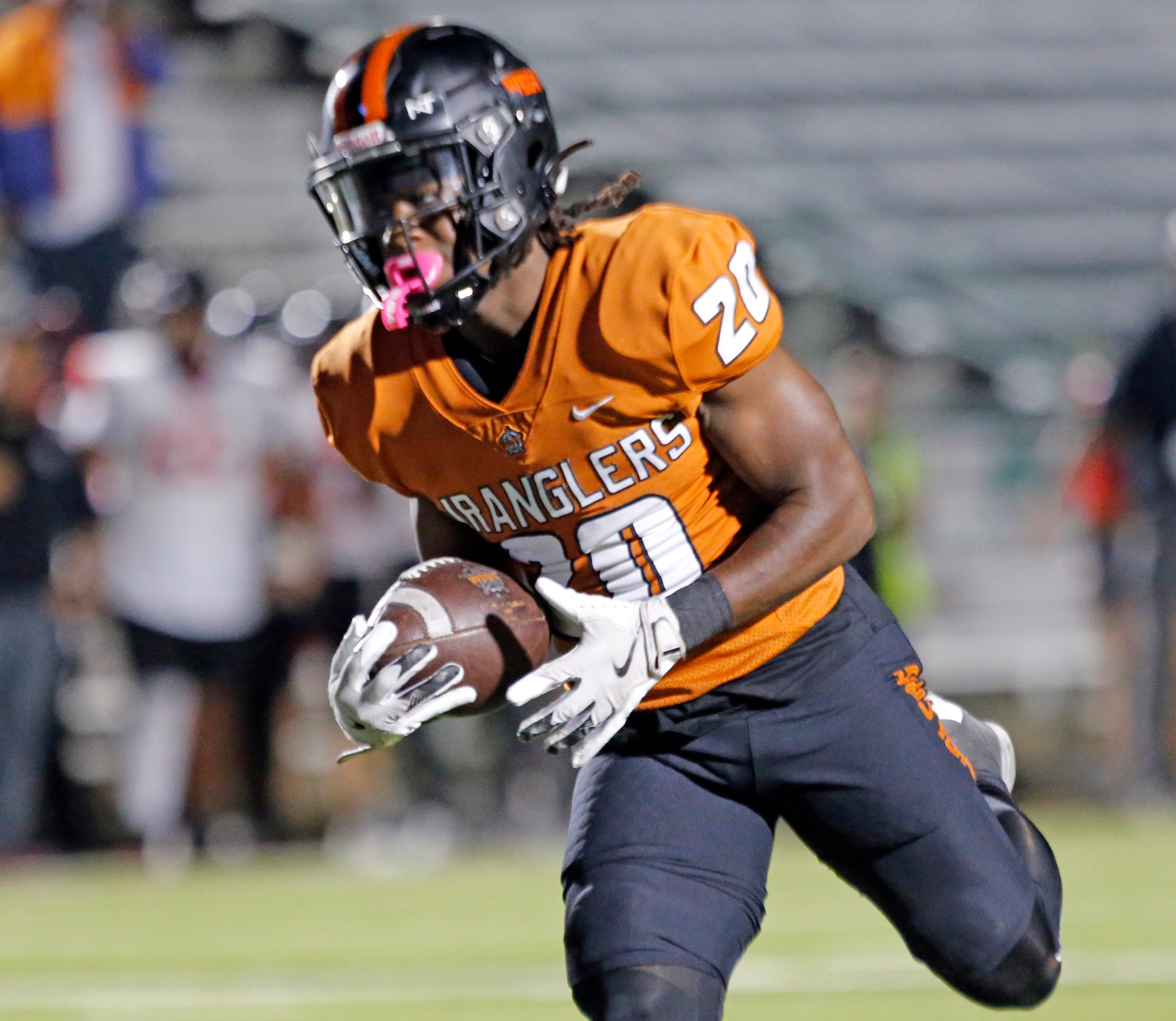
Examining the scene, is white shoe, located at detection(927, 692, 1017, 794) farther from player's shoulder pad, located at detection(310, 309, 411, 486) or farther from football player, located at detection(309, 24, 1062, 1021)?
player's shoulder pad, located at detection(310, 309, 411, 486)

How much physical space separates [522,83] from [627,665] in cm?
88

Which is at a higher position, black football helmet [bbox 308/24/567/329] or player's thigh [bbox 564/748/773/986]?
black football helmet [bbox 308/24/567/329]

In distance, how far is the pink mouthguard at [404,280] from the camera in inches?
100

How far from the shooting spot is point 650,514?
2.65 meters

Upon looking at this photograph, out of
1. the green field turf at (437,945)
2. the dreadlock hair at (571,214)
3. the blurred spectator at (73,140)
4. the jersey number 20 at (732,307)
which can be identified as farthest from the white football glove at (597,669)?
the blurred spectator at (73,140)

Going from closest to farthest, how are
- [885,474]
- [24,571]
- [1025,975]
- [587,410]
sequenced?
[587,410] < [1025,975] < [24,571] < [885,474]

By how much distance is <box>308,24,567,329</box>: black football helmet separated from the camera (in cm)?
256

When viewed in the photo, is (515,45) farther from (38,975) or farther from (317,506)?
(38,975)

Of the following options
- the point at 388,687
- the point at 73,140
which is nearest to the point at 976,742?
the point at 388,687

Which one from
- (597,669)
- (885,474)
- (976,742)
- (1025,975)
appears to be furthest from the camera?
(885,474)

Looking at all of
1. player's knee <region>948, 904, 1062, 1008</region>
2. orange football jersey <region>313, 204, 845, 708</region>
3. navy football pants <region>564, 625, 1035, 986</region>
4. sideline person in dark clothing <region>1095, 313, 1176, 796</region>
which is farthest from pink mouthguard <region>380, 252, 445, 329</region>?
sideline person in dark clothing <region>1095, 313, 1176, 796</region>

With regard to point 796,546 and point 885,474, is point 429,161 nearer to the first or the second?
point 796,546

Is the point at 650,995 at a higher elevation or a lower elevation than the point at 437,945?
higher

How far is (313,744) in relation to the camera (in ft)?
23.4
